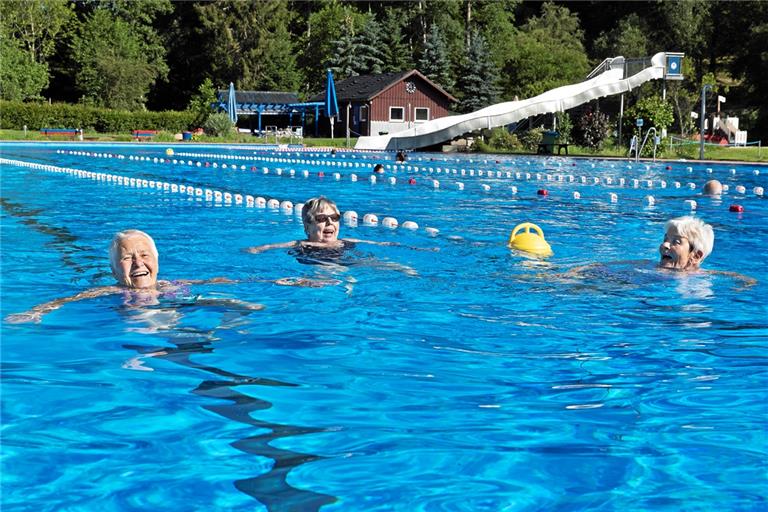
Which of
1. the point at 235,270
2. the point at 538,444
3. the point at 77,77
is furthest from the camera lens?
the point at 77,77

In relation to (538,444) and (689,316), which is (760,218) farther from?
(538,444)

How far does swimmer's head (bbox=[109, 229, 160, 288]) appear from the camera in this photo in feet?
22.5

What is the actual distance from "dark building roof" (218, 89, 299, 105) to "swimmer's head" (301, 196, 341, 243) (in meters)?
49.7

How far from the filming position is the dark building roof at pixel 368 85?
5741cm

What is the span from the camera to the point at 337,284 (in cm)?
809

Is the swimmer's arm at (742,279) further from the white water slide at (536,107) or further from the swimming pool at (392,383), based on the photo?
the white water slide at (536,107)

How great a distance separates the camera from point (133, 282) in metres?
7.15

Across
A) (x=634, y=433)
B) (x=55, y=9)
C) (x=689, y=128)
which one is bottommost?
(x=634, y=433)

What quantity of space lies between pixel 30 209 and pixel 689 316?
11.5m

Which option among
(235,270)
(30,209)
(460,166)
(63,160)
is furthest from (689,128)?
(235,270)

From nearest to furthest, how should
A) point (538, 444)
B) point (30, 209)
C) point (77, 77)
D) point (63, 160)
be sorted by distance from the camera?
point (538, 444) < point (30, 209) < point (63, 160) < point (77, 77)

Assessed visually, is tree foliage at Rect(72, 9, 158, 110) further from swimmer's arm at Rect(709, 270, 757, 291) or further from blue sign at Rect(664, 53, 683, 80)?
swimmer's arm at Rect(709, 270, 757, 291)

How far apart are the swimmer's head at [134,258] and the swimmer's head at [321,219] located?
238 cm

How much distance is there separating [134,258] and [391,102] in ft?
170
